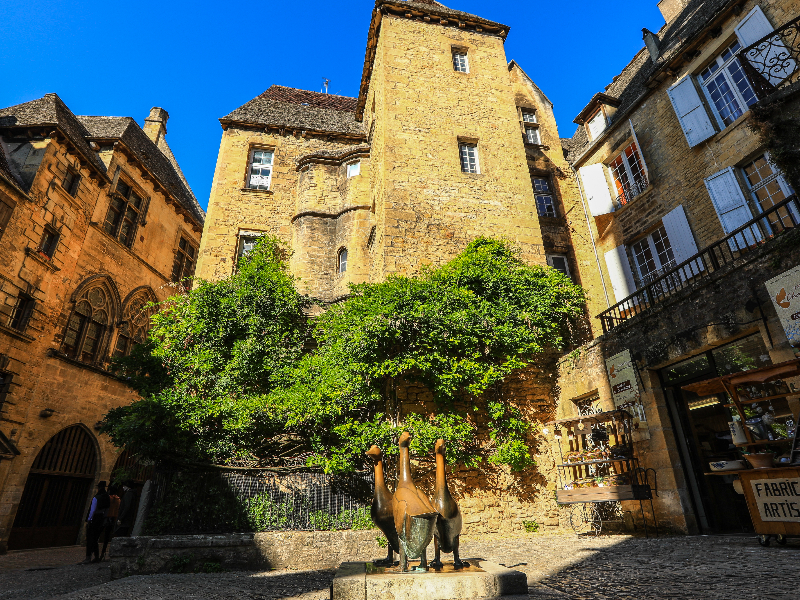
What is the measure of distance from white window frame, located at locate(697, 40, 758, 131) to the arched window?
18010mm

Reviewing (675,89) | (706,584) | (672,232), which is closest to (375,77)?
(675,89)

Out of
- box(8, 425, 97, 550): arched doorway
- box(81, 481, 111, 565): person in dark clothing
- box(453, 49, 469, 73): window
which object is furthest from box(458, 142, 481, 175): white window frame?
box(8, 425, 97, 550): arched doorway

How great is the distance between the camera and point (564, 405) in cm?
1055

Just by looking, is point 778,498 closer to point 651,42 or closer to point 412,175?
point 412,175

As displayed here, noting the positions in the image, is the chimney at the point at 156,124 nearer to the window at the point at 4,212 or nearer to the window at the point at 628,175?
the window at the point at 4,212

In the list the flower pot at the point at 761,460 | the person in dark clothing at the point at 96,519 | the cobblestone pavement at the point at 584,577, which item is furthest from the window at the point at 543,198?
the person in dark clothing at the point at 96,519

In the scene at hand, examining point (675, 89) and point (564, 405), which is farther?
point (675, 89)

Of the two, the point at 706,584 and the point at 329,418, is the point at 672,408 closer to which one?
the point at 706,584

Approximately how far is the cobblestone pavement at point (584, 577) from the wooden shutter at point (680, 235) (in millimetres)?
6698

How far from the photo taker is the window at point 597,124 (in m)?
14.9

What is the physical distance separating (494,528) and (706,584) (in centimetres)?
610

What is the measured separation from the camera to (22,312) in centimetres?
1241

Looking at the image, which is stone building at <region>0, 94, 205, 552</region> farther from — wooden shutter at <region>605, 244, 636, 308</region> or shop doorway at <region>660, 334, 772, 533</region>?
wooden shutter at <region>605, 244, 636, 308</region>

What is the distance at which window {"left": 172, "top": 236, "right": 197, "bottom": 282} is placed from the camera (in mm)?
20500
